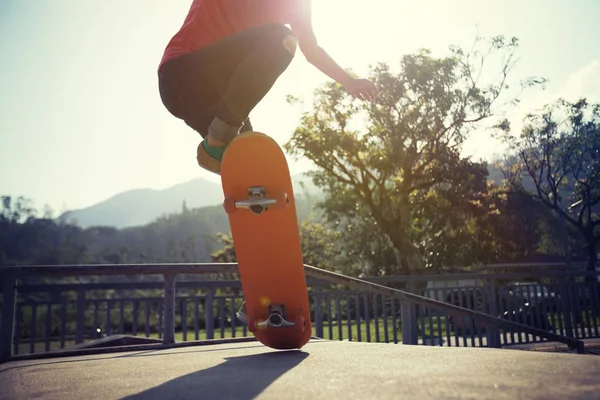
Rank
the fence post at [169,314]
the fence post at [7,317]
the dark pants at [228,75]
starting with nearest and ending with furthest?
the dark pants at [228,75] < the fence post at [7,317] < the fence post at [169,314]

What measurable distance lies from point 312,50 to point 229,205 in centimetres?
93

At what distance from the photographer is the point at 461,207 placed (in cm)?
2230

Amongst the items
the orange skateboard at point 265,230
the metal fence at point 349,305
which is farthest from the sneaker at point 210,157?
the metal fence at point 349,305

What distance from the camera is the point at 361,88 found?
97.3 inches

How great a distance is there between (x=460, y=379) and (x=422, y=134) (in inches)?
812

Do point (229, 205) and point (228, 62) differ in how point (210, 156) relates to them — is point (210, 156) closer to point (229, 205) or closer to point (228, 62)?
point (229, 205)

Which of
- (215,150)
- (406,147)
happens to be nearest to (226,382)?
(215,150)

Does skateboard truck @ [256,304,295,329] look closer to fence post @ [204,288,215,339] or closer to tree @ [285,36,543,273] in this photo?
fence post @ [204,288,215,339]

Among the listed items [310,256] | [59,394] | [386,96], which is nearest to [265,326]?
[59,394]

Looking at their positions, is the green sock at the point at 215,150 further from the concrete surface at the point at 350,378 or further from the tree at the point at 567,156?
the tree at the point at 567,156

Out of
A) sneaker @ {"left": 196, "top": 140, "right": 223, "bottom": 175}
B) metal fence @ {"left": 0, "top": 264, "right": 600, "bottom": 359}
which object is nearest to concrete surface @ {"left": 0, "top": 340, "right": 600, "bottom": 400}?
sneaker @ {"left": 196, "top": 140, "right": 223, "bottom": 175}

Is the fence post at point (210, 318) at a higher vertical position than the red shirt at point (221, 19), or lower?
lower

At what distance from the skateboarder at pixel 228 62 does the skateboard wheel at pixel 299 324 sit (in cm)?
83

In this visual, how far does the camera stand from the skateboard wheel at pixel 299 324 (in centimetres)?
216
